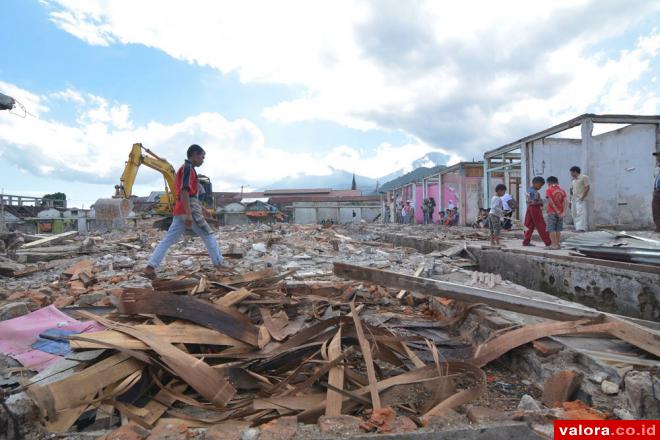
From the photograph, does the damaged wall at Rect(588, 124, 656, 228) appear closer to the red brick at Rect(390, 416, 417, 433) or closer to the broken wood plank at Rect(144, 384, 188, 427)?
the red brick at Rect(390, 416, 417, 433)

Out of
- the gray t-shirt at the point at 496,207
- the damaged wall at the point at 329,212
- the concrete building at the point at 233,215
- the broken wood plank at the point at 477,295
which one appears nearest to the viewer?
the broken wood plank at the point at 477,295

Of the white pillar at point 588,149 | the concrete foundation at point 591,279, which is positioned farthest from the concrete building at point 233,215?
the concrete foundation at point 591,279

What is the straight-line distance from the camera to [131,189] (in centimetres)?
1427

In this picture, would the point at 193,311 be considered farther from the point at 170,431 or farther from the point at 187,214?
the point at 187,214

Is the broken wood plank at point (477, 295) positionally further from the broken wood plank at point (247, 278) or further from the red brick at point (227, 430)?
the red brick at point (227, 430)

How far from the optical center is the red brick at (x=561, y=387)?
1.84 metres

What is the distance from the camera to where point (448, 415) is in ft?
5.30

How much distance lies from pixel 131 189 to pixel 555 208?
1463 centimetres

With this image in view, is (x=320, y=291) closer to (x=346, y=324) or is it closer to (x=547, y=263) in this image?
(x=346, y=324)

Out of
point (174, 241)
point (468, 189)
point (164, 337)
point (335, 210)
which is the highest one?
point (468, 189)

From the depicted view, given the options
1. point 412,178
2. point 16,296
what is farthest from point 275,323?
point 412,178

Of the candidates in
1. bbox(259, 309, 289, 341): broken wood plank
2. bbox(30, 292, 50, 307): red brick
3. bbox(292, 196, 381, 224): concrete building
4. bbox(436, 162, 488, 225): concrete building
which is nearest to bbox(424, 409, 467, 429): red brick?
bbox(259, 309, 289, 341): broken wood plank

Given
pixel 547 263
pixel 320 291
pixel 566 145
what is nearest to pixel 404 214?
pixel 566 145

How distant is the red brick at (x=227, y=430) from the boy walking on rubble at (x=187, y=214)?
3414 millimetres
